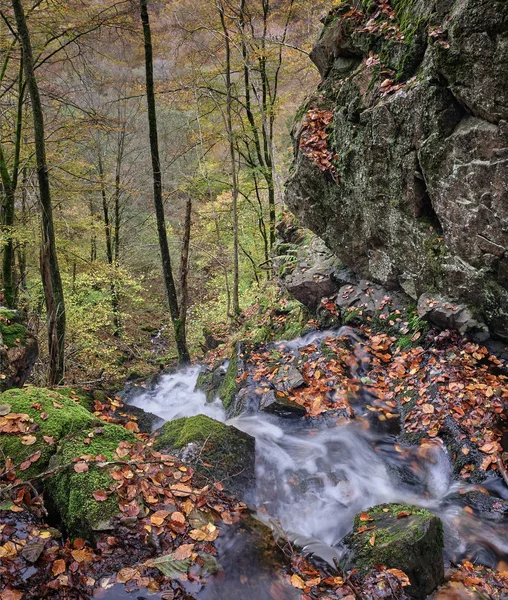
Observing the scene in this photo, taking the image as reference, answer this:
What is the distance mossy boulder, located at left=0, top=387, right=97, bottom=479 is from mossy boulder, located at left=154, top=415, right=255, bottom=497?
1.08 m

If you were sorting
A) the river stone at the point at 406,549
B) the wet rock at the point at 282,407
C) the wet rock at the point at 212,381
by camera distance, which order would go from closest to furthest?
the river stone at the point at 406,549 → the wet rock at the point at 282,407 → the wet rock at the point at 212,381

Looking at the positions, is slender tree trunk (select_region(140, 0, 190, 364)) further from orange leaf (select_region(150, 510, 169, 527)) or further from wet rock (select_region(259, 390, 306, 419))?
orange leaf (select_region(150, 510, 169, 527))

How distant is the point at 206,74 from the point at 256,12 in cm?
236

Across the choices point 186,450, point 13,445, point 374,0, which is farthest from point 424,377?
point 374,0

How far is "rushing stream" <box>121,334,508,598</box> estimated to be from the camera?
3734 millimetres

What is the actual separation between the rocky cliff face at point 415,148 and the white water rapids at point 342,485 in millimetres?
2316

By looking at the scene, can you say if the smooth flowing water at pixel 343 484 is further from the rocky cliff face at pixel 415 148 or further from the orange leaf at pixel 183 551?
the rocky cliff face at pixel 415 148

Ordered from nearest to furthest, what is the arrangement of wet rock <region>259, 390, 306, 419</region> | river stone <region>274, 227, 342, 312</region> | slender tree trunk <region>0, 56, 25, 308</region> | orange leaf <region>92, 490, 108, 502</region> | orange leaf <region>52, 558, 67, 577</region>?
orange leaf <region>52, 558, 67, 577</region> < orange leaf <region>92, 490, 108, 502</region> < wet rock <region>259, 390, 306, 419</region> < river stone <region>274, 227, 342, 312</region> < slender tree trunk <region>0, 56, 25, 308</region>

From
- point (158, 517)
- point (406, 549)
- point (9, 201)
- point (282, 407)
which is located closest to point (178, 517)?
point (158, 517)

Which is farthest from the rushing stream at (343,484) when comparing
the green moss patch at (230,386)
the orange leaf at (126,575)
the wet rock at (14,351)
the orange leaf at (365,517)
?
the wet rock at (14,351)

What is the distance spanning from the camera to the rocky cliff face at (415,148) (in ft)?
14.6

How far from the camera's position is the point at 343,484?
180 inches

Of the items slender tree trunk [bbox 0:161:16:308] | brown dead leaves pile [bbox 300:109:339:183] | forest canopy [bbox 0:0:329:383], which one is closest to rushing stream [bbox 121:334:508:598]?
forest canopy [bbox 0:0:329:383]

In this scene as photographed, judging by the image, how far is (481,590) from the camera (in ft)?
9.93
